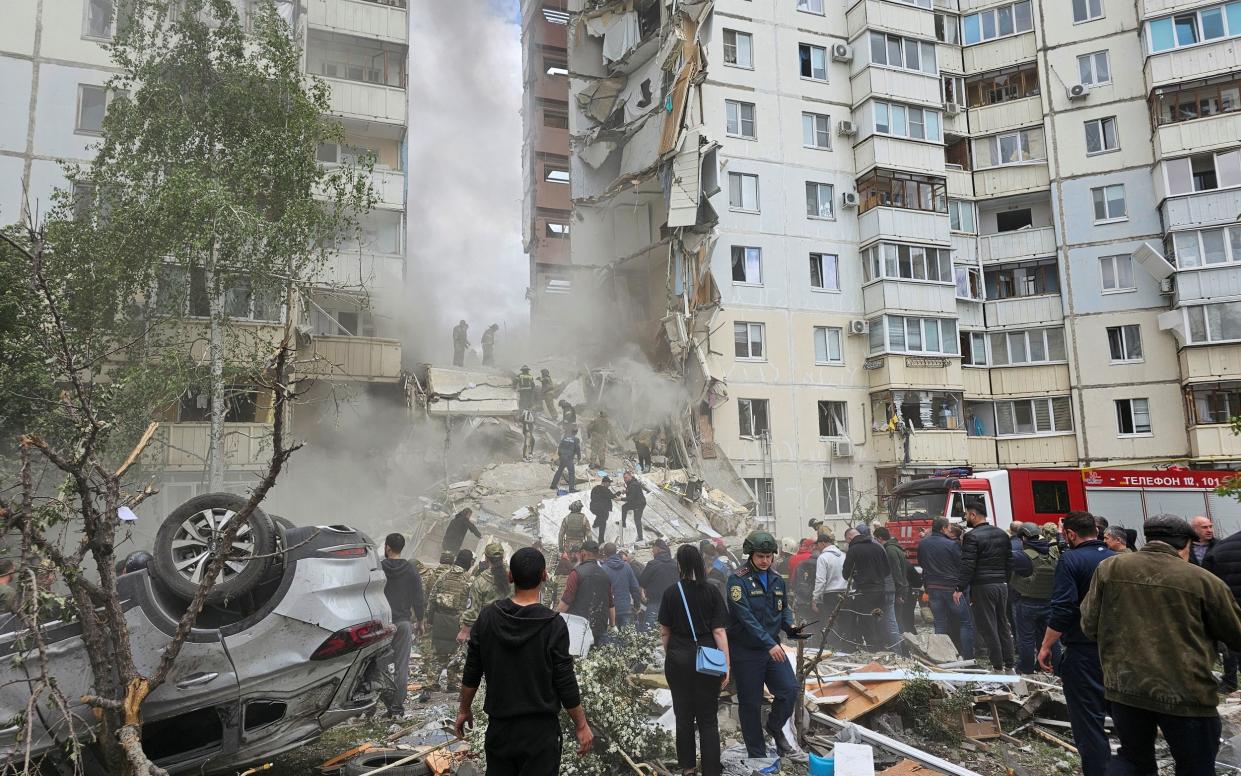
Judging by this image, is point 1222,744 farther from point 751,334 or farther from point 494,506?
point 751,334

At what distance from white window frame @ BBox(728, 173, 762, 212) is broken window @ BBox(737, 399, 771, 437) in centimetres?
719

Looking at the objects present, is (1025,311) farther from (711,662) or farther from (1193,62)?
(711,662)

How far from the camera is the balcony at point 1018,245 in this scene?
1177 inches

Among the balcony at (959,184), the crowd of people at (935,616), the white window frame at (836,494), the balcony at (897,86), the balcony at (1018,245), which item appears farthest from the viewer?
the balcony at (959,184)

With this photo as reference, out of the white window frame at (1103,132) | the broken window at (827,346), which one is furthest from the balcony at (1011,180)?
the broken window at (827,346)

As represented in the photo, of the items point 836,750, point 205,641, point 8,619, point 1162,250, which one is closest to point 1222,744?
point 836,750

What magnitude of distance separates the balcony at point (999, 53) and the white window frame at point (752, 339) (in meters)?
16.0

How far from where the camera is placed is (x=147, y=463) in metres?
16.9

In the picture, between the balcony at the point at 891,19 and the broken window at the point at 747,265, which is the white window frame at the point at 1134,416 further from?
the balcony at the point at 891,19

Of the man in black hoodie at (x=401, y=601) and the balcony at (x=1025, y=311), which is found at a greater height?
the balcony at (x=1025, y=311)

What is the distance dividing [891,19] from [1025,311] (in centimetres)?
1290

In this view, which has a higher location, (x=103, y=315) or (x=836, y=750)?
(x=103, y=315)

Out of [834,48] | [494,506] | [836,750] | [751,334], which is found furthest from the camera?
[834,48]

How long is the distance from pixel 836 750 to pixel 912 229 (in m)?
26.6
